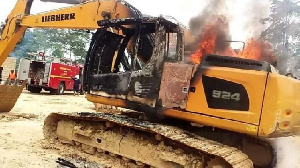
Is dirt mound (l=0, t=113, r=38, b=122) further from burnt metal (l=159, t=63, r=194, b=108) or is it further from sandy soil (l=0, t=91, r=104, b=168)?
burnt metal (l=159, t=63, r=194, b=108)

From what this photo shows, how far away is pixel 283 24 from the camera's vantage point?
60.4ft

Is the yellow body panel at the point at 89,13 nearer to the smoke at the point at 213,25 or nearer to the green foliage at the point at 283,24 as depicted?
the smoke at the point at 213,25

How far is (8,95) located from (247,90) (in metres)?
7.60

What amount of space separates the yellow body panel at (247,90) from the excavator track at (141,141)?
42 centimetres

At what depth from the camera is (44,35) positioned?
58812 mm

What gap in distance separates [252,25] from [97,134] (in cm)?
752

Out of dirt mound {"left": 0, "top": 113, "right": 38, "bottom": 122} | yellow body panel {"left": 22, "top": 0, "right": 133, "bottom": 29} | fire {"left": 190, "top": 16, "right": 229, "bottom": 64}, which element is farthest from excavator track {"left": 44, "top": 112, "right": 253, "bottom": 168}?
dirt mound {"left": 0, "top": 113, "right": 38, "bottom": 122}

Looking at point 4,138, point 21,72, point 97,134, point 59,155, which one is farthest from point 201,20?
point 21,72

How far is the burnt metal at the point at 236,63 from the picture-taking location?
15.6ft

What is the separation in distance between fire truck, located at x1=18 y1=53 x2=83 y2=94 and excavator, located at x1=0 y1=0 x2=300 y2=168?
49.2ft

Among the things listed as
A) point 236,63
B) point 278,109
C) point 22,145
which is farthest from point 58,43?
point 278,109

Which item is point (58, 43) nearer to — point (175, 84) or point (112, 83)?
point (112, 83)

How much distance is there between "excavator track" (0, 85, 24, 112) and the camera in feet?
31.8

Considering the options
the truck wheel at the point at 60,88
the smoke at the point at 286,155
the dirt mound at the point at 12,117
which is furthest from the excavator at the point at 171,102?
the truck wheel at the point at 60,88
